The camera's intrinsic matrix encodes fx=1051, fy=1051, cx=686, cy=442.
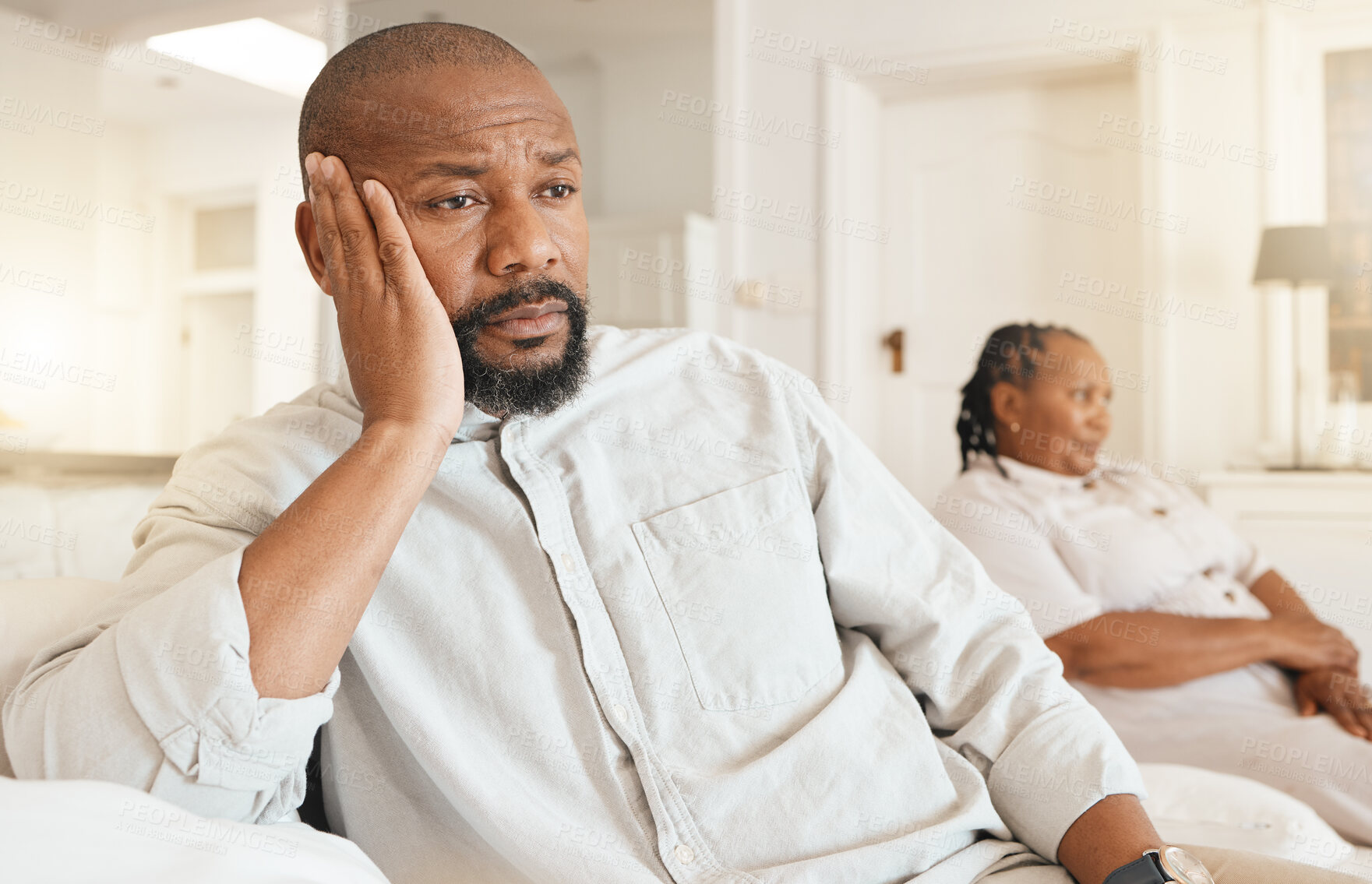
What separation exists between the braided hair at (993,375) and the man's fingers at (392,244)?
1.78 meters

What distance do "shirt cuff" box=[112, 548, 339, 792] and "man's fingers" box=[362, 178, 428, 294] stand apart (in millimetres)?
284

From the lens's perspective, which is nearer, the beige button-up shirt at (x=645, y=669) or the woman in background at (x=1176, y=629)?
the beige button-up shirt at (x=645, y=669)

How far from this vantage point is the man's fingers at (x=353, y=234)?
0.89 metres

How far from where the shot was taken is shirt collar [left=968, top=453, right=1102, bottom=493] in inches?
85.7

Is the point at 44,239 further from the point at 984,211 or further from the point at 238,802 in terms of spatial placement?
the point at 238,802

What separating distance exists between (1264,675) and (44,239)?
5.00 meters

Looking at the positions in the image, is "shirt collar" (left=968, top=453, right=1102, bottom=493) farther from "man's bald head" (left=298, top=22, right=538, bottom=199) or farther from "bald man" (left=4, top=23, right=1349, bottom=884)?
"man's bald head" (left=298, top=22, right=538, bottom=199)

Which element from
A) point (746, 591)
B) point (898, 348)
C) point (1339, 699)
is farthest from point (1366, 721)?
point (898, 348)

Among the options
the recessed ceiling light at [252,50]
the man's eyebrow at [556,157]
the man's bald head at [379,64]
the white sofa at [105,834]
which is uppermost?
the recessed ceiling light at [252,50]

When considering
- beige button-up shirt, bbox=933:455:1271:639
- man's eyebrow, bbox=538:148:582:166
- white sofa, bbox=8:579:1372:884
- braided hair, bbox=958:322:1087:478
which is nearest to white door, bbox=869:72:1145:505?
braided hair, bbox=958:322:1087:478

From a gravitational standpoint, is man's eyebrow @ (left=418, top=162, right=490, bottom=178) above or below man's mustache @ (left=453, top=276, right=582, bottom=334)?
above

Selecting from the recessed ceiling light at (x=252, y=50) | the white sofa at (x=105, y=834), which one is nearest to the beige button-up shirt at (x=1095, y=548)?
the white sofa at (x=105, y=834)

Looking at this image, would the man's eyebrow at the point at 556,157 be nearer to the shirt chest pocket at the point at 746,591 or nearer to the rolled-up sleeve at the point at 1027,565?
the shirt chest pocket at the point at 746,591

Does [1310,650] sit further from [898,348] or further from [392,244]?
[898,348]
